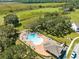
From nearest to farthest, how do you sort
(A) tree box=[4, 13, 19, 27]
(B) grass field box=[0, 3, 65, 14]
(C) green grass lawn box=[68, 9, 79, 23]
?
(A) tree box=[4, 13, 19, 27], (C) green grass lawn box=[68, 9, 79, 23], (B) grass field box=[0, 3, 65, 14]

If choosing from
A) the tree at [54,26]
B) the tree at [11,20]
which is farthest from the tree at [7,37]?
the tree at [11,20]

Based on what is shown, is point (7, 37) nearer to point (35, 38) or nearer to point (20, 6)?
point (35, 38)

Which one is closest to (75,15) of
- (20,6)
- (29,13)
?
(29,13)

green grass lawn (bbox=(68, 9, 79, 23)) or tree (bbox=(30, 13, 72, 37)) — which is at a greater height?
tree (bbox=(30, 13, 72, 37))

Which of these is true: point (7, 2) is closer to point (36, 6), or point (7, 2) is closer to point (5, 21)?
point (36, 6)

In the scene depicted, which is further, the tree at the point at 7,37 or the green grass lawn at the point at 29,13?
the green grass lawn at the point at 29,13

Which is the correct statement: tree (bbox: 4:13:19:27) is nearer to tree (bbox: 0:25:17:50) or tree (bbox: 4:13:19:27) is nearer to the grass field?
the grass field

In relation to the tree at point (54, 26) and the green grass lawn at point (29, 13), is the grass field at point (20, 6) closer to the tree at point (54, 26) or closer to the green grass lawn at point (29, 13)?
the green grass lawn at point (29, 13)

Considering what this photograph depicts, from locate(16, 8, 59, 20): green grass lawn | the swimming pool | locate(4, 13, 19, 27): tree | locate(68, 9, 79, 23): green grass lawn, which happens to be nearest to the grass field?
locate(16, 8, 59, 20): green grass lawn
